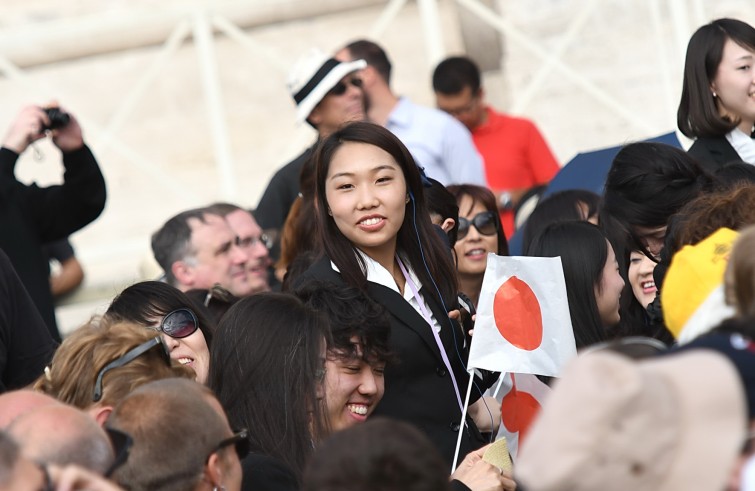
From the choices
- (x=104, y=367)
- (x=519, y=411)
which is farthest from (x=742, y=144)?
(x=104, y=367)

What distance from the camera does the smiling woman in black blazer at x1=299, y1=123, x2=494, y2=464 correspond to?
4.48m

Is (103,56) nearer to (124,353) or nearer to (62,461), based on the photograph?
(124,353)

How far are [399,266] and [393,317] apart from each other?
1.02 ft

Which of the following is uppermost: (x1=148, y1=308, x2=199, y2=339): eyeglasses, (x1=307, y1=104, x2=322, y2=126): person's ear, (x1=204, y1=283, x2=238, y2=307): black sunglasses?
(x1=307, y1=104, x2=322, y2=126): person's ear

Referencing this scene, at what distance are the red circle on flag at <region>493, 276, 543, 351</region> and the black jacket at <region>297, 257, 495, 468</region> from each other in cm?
25

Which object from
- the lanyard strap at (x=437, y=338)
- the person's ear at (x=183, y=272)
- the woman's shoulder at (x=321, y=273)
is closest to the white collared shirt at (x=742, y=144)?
the lanyard strap at (x=437, y=338)

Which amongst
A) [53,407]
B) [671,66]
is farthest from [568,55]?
[53,407]

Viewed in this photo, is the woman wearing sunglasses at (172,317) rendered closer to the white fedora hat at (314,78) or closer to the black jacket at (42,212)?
the black jacket at (42,212)

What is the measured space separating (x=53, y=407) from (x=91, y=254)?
6.02 metres

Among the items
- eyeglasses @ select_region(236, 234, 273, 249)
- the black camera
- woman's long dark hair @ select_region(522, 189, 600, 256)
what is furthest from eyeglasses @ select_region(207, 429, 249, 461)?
eyeglasses @ select_region(236, 234, 273, 249)

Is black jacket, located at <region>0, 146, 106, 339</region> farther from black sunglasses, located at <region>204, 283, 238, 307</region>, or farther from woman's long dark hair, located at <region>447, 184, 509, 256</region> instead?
woman's long dark hair, located at <region>447, 184, 509, 256</region>

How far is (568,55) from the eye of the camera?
8.94 m

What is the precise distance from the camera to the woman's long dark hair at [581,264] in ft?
16.4

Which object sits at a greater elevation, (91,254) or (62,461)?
(62,461)
